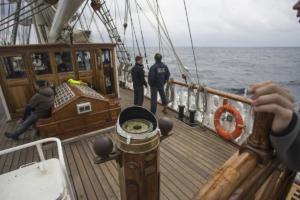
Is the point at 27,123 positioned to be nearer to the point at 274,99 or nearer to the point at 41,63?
the point at 41,63

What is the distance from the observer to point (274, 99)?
572 millimetres

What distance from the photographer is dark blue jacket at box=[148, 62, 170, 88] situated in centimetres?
456

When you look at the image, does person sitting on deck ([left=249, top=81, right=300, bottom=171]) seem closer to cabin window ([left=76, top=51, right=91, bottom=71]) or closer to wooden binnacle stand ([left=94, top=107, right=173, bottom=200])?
wooden binnacle stand ([left=94, top=107, right=173, bottom=200])

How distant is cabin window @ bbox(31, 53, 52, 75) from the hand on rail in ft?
19.0

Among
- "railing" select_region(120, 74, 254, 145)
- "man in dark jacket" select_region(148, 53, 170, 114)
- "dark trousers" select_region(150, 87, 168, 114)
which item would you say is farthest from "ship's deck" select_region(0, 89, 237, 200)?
"man in dark jacket" select_region(148, 53, 170, 114)

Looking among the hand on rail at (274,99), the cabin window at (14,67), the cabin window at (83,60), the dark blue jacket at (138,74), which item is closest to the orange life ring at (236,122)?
the dark blue jacket at (138,74)

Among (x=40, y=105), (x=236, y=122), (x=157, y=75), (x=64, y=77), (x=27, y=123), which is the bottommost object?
(x=27, y=123)

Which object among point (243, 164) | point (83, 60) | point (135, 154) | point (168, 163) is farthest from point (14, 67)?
point (243, 164)

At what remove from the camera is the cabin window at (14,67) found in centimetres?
486

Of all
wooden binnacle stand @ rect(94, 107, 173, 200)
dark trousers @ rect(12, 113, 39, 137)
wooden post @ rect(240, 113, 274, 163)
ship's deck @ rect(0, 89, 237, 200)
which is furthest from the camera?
dark trousers @ rect(12, 113, 39, 137)

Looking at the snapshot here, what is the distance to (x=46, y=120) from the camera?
369cm

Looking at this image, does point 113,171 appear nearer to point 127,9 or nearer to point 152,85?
point 152,85

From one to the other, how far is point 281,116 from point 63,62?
19.7ft

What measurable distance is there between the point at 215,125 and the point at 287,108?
342cm
